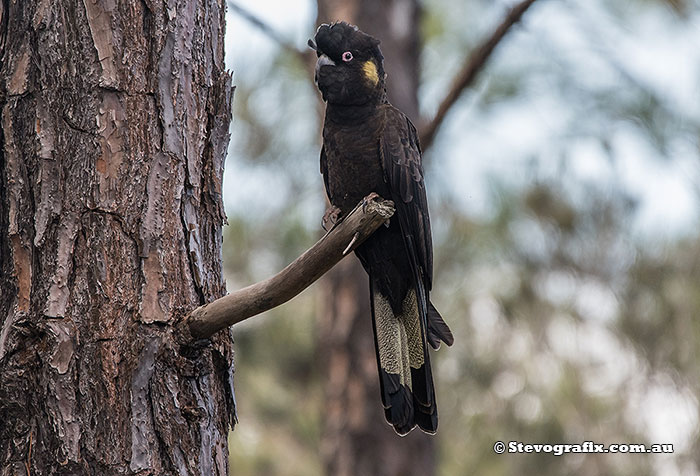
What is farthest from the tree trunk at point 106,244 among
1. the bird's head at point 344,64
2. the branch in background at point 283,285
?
the bird's head at point 344,64

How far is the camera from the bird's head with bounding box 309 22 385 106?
2.59 meters

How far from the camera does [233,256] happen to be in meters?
6.91

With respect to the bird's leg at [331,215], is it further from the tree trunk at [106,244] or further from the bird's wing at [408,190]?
the tree trunk at [106,244]

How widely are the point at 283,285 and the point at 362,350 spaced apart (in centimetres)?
276

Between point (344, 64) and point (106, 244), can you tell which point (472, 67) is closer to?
point (344, 64)

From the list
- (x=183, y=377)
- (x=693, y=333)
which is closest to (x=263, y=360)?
(x=693, y=333)

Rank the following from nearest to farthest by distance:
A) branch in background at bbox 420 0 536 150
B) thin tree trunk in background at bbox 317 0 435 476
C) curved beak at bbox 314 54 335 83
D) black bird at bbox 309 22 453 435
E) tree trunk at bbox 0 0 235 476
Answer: tree trunk at bbox 0 0 235 476
black bird at bbox 309 22 453 435
curved beak at bbox 314 54 335 83
branch in background at bbox 420 0 536 150
thin tree trunk in background at bbox 317 0 435 476

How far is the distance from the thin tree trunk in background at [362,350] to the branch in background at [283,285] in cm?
271

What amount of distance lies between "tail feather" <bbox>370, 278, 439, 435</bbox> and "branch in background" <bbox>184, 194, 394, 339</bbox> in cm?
78

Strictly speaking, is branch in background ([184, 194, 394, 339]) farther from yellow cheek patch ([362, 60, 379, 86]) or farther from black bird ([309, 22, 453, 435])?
yellow cheek patch ([362, 60, 379, 86])

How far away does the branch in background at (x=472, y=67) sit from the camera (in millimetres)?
3406

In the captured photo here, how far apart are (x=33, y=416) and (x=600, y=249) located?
555cm

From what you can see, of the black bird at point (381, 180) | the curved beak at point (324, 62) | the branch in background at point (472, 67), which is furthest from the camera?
the branch in background at point (472, 67)

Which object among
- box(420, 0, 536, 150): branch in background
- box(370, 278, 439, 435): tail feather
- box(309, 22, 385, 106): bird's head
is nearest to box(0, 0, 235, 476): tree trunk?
box(370, 278, 439, 435): tail feather
